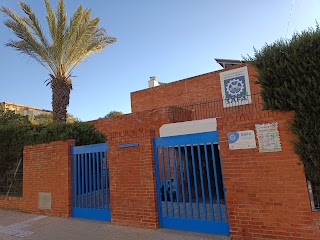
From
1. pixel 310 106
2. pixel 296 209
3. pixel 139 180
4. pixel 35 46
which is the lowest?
pixel 296 209

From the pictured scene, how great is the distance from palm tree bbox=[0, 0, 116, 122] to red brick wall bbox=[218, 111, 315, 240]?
9990 mm

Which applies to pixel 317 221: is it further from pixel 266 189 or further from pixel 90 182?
pixel 90 182

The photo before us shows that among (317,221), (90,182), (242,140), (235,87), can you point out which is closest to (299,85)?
(242,140)

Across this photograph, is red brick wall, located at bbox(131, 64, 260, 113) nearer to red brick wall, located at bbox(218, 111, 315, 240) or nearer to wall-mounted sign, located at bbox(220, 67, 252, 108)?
wall-mounted sign, located at bbox(220, 67, 252, 108)

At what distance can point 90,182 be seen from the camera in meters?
7.45

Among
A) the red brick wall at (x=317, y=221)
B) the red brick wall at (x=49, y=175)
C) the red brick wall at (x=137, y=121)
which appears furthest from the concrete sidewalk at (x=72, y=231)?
the red brick wall at (x=137, y=121)

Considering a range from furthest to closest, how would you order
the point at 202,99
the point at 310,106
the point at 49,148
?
the point at 202,99 < the point at 49,148 < the point at 310,106

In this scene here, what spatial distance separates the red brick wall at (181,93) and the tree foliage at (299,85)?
465 inches

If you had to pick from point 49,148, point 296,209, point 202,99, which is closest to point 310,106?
point 296,209

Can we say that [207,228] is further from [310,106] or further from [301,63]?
[301,63]

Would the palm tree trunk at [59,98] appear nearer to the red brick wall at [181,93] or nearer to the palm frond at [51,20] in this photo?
the palm frond at [51,20]

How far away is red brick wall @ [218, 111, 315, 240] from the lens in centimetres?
436

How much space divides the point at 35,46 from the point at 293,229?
41.8 feet

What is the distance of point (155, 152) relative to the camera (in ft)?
20.4
